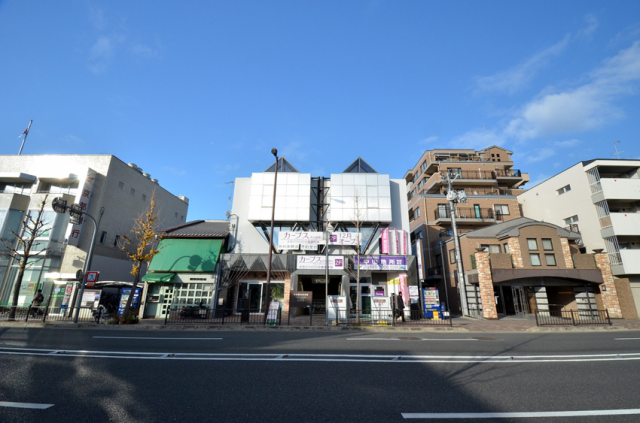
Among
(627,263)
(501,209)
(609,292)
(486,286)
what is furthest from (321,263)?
(501,209)

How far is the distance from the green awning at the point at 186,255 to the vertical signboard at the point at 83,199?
8292 millimetres

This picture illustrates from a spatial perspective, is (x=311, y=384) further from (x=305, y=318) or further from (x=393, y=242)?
(x=393, y=242)

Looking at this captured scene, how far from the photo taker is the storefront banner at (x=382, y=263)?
2395 centimetres

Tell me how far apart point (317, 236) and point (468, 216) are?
22368 mm

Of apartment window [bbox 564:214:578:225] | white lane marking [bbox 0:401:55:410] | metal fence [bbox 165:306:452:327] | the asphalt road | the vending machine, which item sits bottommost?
white lane marking [bbox 0:401:55:410]

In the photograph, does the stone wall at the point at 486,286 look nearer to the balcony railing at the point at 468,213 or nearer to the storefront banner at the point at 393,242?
the storefront banner at the point at 393,242

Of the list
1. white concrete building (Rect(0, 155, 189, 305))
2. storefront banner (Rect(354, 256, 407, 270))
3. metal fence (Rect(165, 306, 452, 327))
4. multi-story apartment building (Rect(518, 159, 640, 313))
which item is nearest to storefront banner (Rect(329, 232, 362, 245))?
storefront banner (Rect(354, 256, 407, 270))

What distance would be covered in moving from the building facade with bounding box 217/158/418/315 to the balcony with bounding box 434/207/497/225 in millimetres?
10192

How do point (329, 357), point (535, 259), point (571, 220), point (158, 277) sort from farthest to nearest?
point (571, 220), point (535, 259), point (158, 277), point (329, 357)

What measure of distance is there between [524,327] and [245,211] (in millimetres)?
23378

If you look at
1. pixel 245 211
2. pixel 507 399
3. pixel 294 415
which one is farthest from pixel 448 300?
pixel 294 415

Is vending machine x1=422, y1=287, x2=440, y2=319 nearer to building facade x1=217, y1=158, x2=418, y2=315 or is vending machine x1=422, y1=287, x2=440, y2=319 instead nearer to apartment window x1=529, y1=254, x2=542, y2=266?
building facade x1=217, y1=158, x2=418, y2=315

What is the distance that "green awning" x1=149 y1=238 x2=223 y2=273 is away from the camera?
76.2ft

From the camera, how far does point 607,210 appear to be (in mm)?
26328
